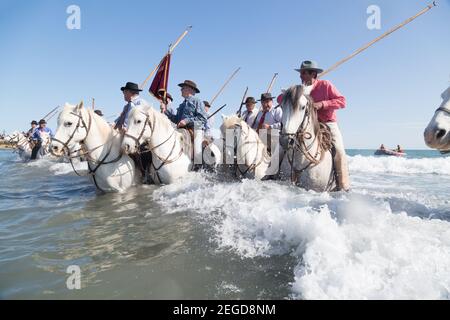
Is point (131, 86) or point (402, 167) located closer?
point (131, 86)

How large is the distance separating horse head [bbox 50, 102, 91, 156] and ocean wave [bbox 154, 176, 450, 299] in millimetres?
3347

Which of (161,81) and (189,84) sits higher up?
(161,81)

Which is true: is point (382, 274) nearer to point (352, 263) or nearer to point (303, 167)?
point (352, 263)

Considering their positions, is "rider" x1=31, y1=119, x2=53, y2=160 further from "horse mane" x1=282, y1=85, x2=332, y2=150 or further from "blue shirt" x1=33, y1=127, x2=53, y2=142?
"horse mane" x1=282, y1=85, x2=332, y2=150

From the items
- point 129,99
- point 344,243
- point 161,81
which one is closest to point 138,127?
point 129,99

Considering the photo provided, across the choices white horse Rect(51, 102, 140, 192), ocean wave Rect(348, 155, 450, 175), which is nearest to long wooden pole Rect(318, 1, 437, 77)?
white horse Rect(51, 102, 140, 192)

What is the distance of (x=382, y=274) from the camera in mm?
2375

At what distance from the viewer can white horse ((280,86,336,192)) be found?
4633 millimetres

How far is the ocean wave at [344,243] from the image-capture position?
2.24 m

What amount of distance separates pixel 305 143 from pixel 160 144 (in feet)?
10.8

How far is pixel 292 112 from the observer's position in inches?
182

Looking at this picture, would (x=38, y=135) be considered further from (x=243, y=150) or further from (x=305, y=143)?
(x=305, y=143)

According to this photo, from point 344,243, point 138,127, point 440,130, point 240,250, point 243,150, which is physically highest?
point 138,127
